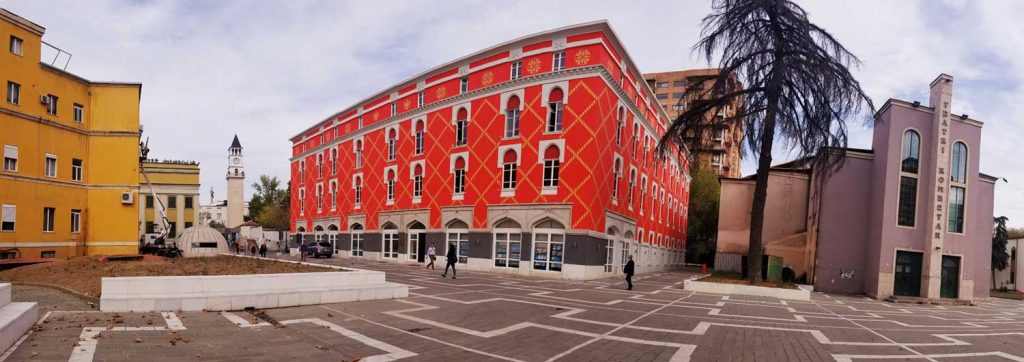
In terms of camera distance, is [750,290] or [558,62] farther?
[558,62]

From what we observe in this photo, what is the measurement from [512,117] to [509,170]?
3.32 meters

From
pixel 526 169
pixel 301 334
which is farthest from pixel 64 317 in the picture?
pixel 526 169

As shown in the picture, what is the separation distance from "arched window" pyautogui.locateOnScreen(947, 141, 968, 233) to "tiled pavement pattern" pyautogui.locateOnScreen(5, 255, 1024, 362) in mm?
14468

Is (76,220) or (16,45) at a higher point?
(16,45)

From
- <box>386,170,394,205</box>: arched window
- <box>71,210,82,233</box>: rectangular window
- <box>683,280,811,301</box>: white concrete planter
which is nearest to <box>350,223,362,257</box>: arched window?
<box>386,170,394,205</box>: arched window

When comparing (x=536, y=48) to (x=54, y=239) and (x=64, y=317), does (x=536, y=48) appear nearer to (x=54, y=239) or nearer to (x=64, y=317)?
(x=64, y=317)

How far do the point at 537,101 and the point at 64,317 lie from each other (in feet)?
79.1

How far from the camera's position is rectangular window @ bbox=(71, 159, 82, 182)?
30328 mm

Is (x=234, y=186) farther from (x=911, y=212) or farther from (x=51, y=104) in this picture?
(x=911, y=212)

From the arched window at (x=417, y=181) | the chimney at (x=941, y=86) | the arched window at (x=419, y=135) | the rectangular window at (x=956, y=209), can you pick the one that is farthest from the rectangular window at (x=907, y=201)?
the arched window at (x=419, y=135)

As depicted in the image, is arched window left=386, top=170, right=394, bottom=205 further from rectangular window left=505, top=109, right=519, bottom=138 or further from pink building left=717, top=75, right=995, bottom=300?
pink building left=717, top=75, right=995, bottom=300

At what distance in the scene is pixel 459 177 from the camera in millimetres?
34812

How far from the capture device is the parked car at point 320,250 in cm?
4612

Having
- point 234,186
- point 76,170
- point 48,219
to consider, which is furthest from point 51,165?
point 234,186
